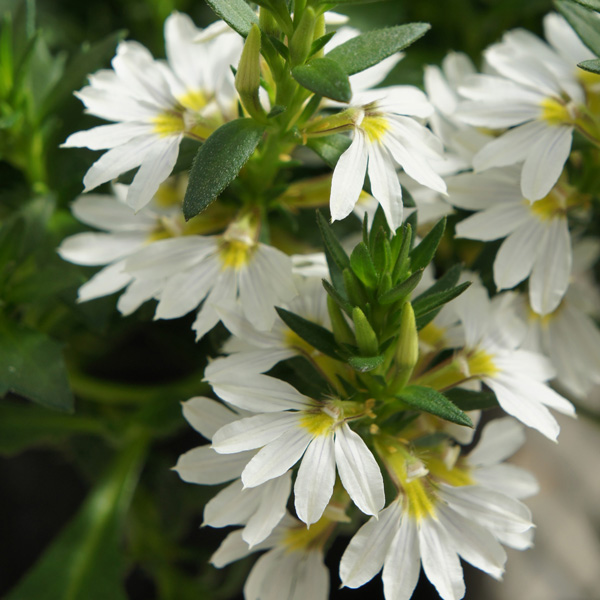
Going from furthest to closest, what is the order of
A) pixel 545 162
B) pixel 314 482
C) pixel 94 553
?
pixel 94 553
pixel 545 162
pixel 314 482

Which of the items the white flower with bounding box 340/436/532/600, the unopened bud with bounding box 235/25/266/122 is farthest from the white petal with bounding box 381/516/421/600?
the unopened bud with bounding box 235/25/266/122

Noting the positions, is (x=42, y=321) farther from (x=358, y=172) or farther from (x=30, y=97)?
(x=358, y=172)

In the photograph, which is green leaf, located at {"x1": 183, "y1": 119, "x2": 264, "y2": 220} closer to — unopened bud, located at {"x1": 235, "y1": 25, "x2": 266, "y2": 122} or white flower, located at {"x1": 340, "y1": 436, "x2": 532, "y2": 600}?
unopened bud, located at {"x1": 235, "y1": 25, "x2": 266, "y2": 122}

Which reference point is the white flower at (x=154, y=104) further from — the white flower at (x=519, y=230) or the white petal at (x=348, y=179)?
the white flower at (x=519, y=230)

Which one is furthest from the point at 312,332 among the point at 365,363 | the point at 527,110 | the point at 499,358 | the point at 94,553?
the point at 94,553

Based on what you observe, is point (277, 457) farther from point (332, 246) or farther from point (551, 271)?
point (551, 271)

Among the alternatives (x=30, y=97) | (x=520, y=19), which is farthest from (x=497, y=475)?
(x=520, y=19)

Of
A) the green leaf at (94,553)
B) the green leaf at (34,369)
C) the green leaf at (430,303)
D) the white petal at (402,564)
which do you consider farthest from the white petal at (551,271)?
the green leaf at (94,553)
